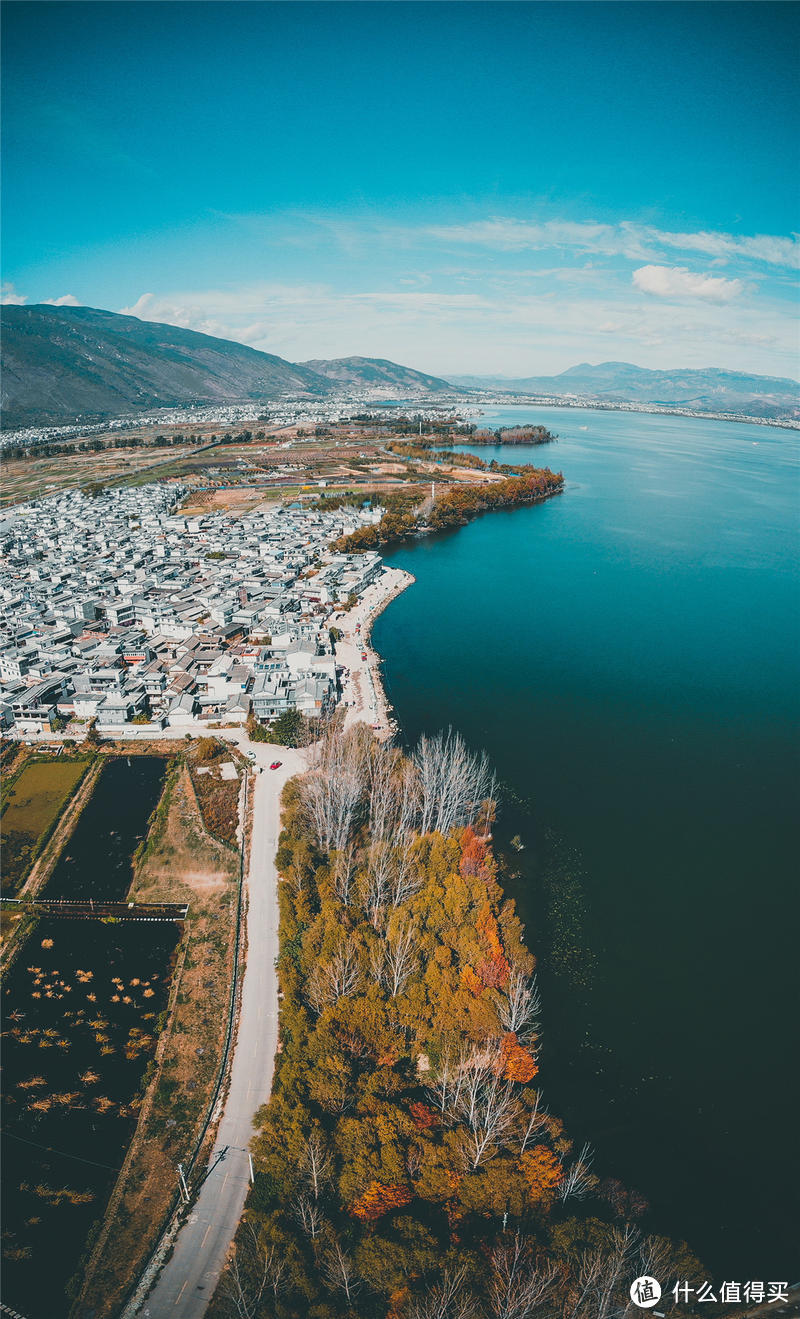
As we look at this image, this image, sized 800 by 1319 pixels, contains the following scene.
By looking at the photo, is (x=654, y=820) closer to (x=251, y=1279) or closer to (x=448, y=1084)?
(x=448, y=1084)

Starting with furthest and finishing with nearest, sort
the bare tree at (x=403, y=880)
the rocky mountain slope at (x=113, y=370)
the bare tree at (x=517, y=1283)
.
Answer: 1. the rocky mountain slope at (x=113, y=370)
2. the bare tree at (x=403, y=880)
3. the bare tree at (x=517, y=1283)

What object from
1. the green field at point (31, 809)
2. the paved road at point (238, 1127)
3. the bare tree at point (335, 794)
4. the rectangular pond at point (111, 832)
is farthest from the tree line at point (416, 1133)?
the green field at point (31, 809)

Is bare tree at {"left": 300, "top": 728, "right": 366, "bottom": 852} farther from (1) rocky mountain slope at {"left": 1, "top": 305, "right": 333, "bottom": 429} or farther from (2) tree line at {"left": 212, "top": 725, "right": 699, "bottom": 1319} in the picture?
(1) rocky mountain slope at {"left": 1, "top": 305, "right": 333, "bottom": 429}

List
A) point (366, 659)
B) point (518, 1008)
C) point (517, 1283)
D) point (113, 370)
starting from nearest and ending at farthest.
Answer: point (517, 1283)
point (518, 1008)
point (366, 659)
point (113, 370)

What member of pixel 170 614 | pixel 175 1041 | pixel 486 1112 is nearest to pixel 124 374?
pixel 170 614

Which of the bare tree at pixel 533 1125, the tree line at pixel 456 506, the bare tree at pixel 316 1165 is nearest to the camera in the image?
the bare tree at pixel 316 1165

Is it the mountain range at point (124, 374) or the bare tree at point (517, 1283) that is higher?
the mountain range at point (124, 374)

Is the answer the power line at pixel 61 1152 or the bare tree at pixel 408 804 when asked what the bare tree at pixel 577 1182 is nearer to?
the power line at pixel 61 1152
